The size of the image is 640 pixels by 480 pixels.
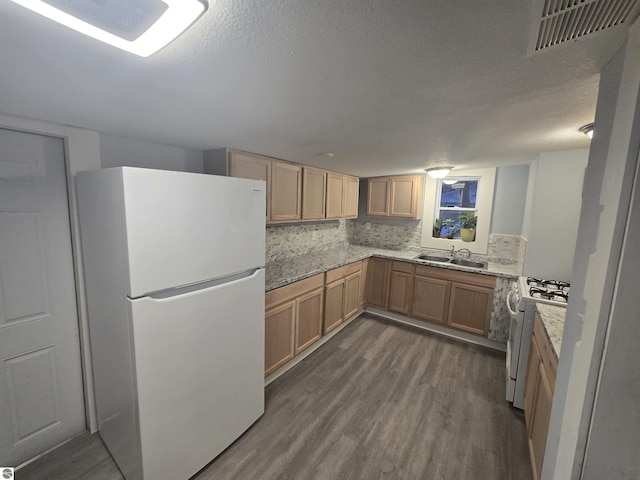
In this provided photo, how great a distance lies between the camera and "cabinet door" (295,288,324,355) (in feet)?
8.33

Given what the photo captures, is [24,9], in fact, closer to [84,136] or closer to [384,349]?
[84,136]

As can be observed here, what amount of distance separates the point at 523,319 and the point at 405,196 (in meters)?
2.12

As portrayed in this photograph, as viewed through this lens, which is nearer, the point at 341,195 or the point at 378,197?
the point at 341,195

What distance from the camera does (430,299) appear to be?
326 centimetres

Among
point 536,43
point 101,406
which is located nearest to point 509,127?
point 536,43

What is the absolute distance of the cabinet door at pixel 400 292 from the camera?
3430 millimetres

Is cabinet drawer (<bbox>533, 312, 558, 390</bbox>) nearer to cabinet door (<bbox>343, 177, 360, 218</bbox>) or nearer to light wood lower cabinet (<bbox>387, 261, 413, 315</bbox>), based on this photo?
light wood lower cabinet (<bbox>387, 261, 413, 315</bbox>)

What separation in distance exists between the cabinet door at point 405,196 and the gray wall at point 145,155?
2.58 metres

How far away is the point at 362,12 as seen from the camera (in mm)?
621

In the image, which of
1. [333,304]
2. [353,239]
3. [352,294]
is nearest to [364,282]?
[352,294]

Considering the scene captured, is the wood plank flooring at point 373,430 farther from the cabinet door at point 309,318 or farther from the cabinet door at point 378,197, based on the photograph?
the cabinet door at point 378,197

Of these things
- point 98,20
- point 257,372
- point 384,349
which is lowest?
point 384,349

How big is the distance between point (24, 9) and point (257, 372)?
75.9 inches

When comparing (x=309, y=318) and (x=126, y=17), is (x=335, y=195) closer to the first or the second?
(x=309, y=318)
